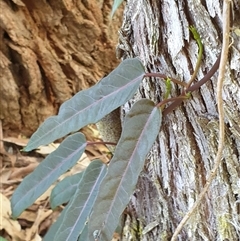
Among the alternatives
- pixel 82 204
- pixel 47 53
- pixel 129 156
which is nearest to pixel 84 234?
pixel 82 204

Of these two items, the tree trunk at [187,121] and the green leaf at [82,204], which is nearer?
the tree trunk at [187,121]

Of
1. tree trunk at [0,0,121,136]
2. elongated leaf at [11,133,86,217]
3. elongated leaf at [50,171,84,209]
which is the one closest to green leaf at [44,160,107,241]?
elongated leaf at [11,133,86,217]

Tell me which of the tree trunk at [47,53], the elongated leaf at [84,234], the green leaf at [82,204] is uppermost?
the tree trunk at [47,53]

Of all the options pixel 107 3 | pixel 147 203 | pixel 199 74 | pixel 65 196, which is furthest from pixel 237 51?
pixel 107 3

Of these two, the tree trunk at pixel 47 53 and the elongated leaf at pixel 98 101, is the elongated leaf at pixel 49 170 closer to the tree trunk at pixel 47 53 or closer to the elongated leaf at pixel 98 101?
the elongated leaf at pixel 98 101

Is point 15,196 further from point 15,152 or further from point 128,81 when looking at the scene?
point 15,152

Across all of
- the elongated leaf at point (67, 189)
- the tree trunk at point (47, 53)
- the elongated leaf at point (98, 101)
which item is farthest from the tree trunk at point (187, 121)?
the tree trunk at point (47, 53)
